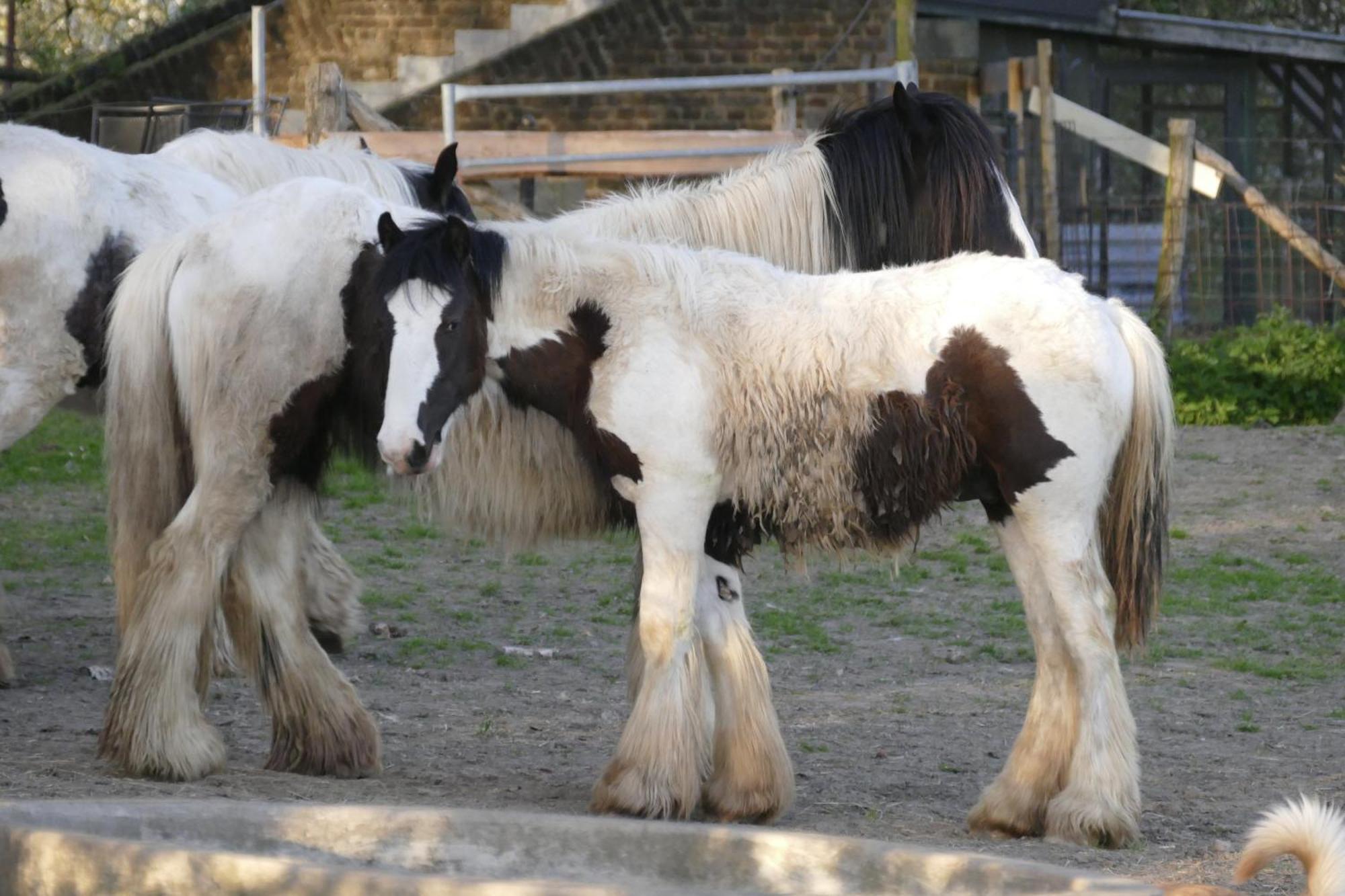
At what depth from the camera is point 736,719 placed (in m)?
5.18

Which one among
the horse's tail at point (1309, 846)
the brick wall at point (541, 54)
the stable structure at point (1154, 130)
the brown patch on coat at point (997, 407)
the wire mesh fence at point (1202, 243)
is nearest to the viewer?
the horse's tail at point (1309, 846)

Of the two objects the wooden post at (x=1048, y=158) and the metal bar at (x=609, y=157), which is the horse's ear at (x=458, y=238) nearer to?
the metal bar at (x=609, y=157)

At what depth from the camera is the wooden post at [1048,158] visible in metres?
13.9

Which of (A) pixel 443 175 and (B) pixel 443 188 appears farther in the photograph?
(B) pixel 443 188

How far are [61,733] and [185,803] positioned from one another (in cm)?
250

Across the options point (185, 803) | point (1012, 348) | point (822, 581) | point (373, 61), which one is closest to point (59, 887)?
point (185, 803)

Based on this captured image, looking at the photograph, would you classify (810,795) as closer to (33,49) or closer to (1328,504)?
(1328,504)

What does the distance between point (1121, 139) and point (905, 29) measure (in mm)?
2520

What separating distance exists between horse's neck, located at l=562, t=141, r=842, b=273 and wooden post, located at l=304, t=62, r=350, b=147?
6476 mm

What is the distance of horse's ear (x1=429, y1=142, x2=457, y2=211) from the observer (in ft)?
19.1

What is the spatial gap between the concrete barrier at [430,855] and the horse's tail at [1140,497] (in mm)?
1846

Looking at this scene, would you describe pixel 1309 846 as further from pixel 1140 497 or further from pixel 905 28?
pixel 905 28

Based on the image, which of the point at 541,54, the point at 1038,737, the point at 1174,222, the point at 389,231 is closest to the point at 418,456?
the point at 389,231

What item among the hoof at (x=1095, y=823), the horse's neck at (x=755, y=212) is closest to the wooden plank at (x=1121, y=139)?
the horse's neck at (x=755, y=212)
